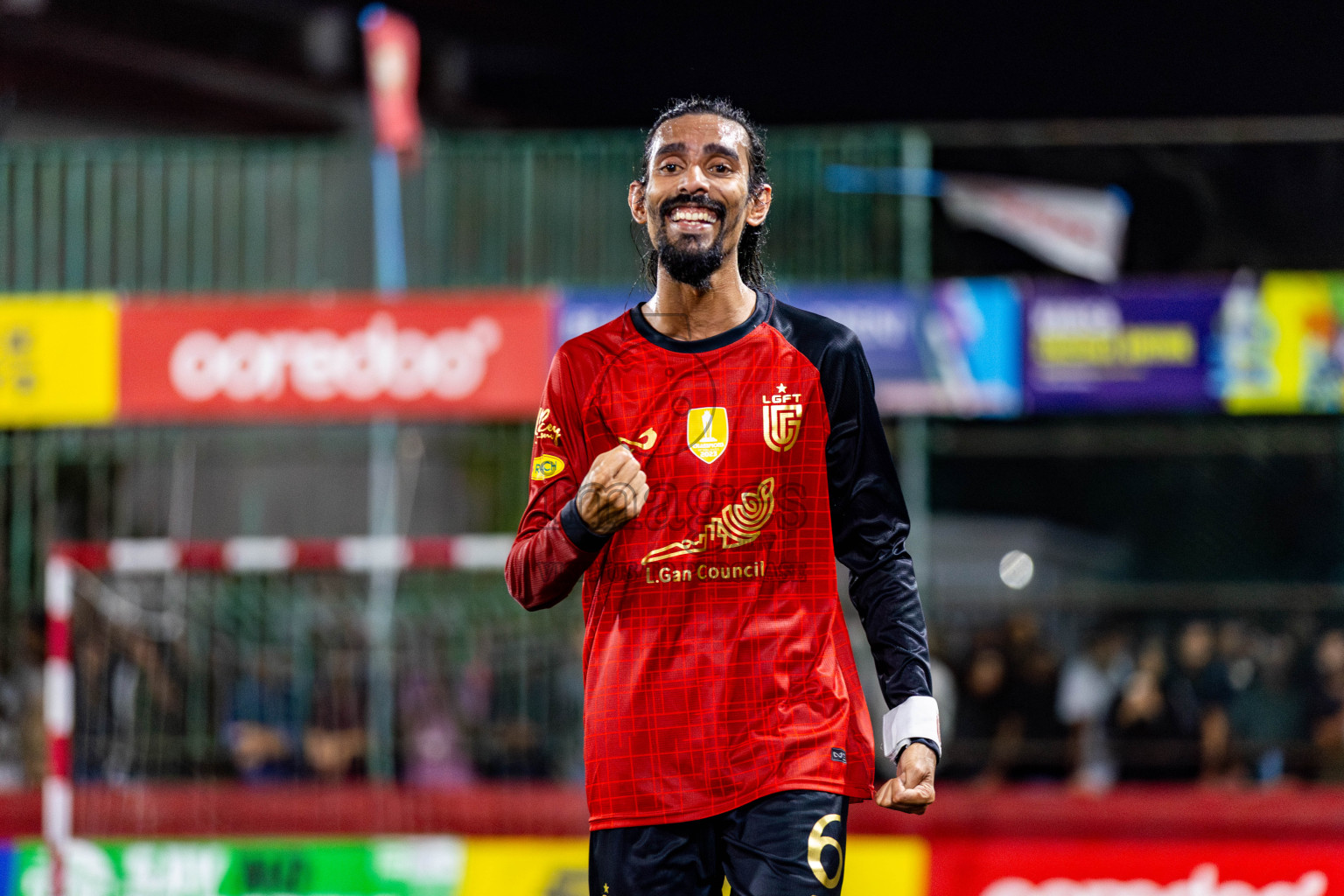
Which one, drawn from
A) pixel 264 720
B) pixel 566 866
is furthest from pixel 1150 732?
pixel 264 720

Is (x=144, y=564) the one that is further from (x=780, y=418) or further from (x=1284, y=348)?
(x=1284, y=348)

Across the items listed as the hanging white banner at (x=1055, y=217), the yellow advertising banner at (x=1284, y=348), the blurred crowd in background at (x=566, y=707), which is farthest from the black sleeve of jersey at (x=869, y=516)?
the hanging white banner at (x=1055, y=217)

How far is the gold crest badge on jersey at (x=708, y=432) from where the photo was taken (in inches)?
104

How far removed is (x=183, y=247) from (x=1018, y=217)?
4.94 m

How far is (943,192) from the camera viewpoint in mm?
9148

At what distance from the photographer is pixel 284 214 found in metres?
9.81

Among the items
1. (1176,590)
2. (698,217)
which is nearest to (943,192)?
(1176,590)

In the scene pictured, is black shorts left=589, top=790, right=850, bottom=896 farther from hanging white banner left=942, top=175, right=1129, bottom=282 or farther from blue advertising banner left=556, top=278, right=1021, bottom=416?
hanging white banner left=942, top=175, right=1129, bottom=282

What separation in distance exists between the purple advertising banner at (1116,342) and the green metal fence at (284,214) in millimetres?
1748

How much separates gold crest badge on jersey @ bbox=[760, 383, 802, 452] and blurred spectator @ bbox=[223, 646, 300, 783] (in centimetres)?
604

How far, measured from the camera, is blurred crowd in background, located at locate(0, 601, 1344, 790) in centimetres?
819

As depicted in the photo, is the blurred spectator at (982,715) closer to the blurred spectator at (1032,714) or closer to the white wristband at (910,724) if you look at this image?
the blurred spectator at (1032,714)

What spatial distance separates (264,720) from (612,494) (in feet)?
21.1

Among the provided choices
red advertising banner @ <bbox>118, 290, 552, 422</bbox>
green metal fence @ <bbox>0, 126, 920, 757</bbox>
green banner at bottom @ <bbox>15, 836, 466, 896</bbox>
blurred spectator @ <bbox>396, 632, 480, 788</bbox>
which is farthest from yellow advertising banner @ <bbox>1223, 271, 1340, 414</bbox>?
green banner at bottom @ <bbox>15, 836, 466, 896</bbox>
